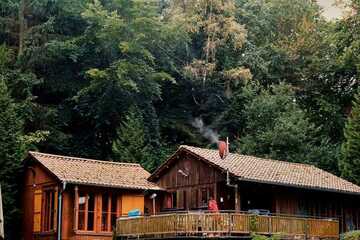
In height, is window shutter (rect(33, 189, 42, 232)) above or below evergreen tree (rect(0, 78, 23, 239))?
below

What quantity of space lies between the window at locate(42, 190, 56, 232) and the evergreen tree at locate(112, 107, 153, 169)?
11.1m

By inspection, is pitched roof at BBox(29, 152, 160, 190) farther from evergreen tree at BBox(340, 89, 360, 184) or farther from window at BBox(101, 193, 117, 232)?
evergreen tree at BBox(340, 89, 360, 184)

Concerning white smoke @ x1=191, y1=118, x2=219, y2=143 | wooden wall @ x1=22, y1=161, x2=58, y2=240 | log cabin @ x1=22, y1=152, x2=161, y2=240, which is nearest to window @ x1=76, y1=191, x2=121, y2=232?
log cabin @ x1=22, y1=152, x2=161, y2=240

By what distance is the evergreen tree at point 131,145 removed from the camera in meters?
43.2

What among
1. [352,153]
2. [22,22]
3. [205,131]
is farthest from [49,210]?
[205,131]

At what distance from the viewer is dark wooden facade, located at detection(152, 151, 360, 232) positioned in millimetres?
32500

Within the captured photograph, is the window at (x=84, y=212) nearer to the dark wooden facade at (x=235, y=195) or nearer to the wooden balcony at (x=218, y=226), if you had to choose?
the wooden balcony at (x=218, y=226)

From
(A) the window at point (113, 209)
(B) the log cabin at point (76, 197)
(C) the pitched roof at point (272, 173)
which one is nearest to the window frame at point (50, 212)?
(B) the log cabin at point (76, 197)

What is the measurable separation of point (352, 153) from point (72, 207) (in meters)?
20.1

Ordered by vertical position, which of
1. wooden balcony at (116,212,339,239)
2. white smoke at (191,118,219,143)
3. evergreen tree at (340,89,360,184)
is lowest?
wooden balcony at (116,212,339,239)

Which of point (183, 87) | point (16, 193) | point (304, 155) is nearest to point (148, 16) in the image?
point (183, 87)

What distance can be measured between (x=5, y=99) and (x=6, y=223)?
23.8 ft

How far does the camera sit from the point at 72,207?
102 feet

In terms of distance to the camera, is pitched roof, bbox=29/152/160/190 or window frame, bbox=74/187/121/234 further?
pitched roof, bbox=29/152/160/190
